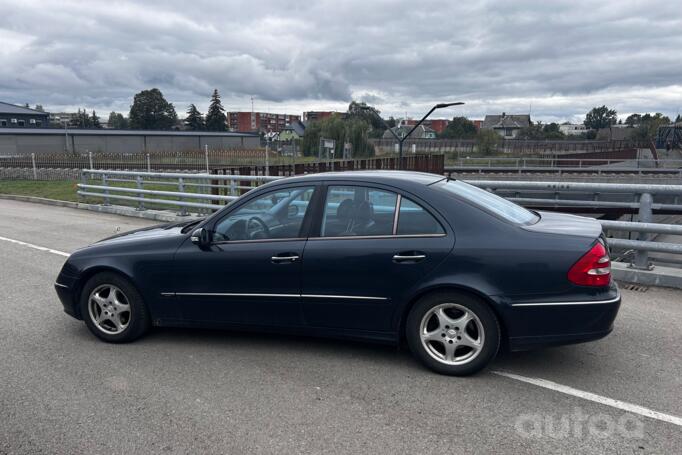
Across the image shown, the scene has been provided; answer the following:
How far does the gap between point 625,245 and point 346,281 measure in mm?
4109

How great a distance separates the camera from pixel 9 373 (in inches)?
166

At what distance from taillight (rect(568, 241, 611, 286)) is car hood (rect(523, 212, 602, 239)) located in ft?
0.61

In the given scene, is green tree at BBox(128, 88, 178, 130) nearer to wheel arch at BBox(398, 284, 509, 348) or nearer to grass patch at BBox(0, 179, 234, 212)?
grass patch at BBox(0, 179, 234, 212)

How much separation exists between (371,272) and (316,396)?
0.96 m

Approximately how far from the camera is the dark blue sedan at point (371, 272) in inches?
148

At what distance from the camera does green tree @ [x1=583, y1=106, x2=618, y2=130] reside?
150375mm

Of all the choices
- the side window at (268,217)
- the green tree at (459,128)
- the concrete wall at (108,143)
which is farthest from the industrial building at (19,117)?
the side window at (268,217)

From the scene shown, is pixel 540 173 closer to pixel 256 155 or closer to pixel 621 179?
pixel 621 179

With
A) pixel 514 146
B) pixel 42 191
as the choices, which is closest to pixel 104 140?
pixel 42 191

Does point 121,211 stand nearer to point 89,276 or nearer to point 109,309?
point 89,276

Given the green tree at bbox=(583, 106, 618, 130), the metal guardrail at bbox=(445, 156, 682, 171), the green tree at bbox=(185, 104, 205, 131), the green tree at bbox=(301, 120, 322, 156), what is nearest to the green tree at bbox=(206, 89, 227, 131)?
the green tree at bbox=(185, 104, 205, 131)

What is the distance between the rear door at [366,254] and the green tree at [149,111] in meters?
114

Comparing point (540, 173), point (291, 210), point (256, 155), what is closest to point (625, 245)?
point (291, 210)

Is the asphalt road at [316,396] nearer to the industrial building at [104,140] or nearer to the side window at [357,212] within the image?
the side window at [357,212]
